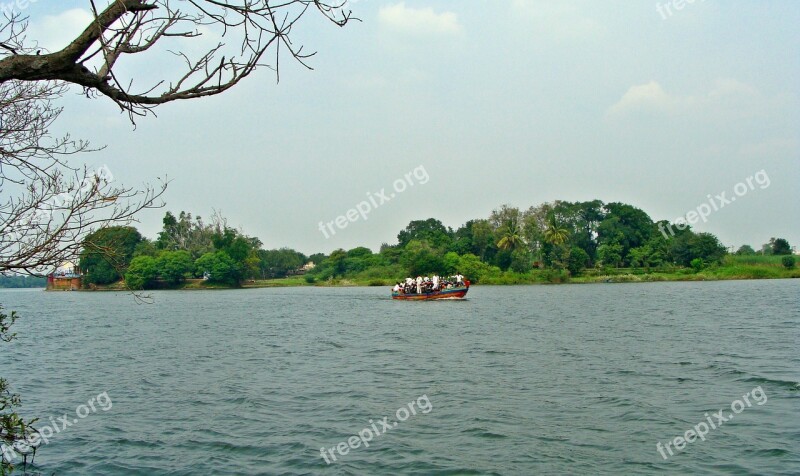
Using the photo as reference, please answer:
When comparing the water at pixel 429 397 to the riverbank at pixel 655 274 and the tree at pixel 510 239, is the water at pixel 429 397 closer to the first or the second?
the riverbank at pixel 655 274

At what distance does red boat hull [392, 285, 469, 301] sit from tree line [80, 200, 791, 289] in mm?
25348

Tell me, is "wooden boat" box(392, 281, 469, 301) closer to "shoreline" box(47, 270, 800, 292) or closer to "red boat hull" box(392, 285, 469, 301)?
"red boat hull" box(392, 285, 469, 301)

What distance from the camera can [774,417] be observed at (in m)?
12.9

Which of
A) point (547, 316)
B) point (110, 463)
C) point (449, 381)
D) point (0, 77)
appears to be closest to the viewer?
point (0, 77)

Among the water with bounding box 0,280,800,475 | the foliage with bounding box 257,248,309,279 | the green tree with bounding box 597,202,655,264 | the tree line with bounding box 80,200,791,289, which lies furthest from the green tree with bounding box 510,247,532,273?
the water with bounding box 0,280,800,475

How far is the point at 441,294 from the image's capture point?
57.5 m

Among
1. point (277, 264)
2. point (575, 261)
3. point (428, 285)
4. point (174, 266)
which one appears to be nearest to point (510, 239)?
point (575, 261)

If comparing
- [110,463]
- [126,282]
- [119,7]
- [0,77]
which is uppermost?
[119,7]

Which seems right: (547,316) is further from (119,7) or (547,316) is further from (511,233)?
(511,233)

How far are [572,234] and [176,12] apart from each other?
362 feet

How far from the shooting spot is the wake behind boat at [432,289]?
56.8 m

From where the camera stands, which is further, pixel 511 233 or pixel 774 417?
Result: pixel 511 233

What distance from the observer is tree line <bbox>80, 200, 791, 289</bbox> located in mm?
94375

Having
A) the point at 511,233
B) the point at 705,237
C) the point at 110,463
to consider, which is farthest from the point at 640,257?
the point at 110,463
